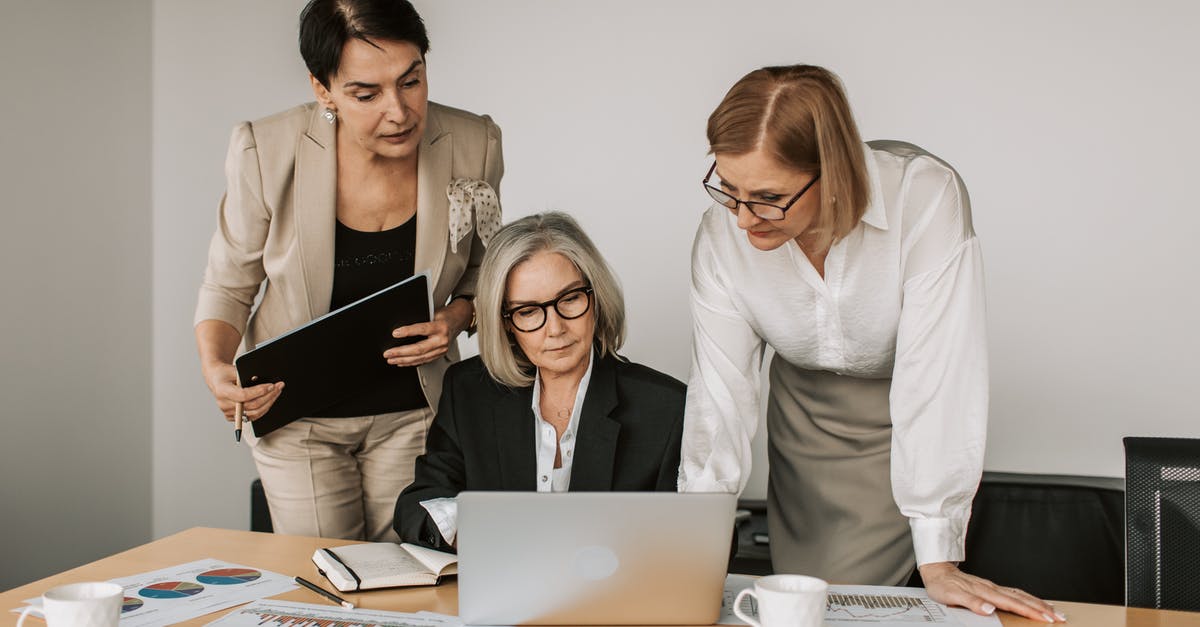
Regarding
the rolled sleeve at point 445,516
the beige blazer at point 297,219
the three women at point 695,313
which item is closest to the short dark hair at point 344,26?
the three women at point 695,313

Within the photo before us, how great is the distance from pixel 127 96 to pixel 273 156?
6.03 ft

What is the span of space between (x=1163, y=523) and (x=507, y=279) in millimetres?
1247

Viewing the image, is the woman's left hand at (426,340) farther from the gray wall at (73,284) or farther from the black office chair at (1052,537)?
the gray wall at (73,284)

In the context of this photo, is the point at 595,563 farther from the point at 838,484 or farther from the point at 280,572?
the point at 838,484

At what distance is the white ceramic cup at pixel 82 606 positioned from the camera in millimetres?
1238

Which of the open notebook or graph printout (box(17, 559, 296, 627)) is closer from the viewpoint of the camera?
graph printout (box(17, 559, 296, 627))

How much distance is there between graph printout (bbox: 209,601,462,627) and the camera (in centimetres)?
151

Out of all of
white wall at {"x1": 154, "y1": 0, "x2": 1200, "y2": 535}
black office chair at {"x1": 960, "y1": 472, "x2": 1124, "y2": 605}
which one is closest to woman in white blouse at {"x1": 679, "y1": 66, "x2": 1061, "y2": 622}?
black office chair at {"x1": 960, "y1": 472, "x2": 1124, "y2": 605}

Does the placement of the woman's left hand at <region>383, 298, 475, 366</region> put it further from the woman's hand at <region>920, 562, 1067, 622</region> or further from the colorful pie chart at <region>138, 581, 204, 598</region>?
the woman's hand at <region>920, 562, 1067, 622</region>

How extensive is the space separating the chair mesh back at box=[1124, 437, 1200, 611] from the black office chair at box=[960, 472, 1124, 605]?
1.08 metres

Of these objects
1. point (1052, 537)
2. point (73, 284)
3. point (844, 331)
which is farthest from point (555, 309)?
point (73, 284)

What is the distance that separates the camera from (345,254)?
2.29 m

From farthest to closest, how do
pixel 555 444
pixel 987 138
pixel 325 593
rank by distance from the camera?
pixel 987 138, pixel 555 444, pixel 325 593

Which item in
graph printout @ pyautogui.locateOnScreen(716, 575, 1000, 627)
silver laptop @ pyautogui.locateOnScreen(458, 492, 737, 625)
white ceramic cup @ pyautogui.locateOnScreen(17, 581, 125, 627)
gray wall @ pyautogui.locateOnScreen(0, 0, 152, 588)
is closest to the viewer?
white ceramic cup @ pyautogui.locateOnScreen(17, 581, 125, 627)
